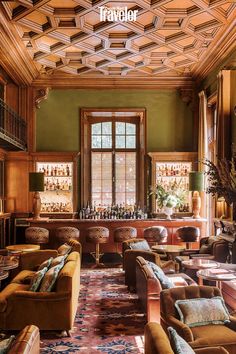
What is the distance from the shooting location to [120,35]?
9.02m

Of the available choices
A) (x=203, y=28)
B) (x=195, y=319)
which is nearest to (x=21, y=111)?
(x=203, y=28)

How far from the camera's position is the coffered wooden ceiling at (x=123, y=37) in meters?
7.48

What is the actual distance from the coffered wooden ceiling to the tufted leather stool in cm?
390

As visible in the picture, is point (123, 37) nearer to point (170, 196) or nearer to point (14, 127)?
point (14, 127)

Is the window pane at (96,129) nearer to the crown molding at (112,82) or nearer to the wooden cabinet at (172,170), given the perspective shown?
the crown molding at (112,82)

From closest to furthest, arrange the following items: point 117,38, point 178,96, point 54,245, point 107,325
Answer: point 107,325, point 117,38, point 54,245, point 178,96

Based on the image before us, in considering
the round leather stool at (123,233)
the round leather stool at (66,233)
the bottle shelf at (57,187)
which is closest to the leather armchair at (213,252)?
the round leather stool at (123,233)

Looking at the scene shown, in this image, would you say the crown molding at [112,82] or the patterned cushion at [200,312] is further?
the crown molding at [112,82]

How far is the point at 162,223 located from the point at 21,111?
15.5ft

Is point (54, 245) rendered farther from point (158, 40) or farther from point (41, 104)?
point (158, 40)

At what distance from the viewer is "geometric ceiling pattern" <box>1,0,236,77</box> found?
746 centimetres

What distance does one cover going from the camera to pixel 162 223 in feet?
35.2

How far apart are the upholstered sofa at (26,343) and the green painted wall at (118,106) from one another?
9339 millimetres

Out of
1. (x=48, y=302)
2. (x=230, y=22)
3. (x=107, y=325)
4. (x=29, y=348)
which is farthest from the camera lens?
(x=230, y=22)
